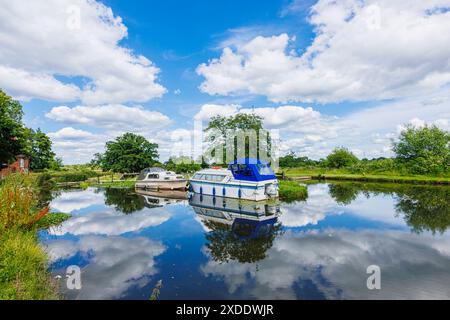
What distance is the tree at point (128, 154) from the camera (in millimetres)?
43969

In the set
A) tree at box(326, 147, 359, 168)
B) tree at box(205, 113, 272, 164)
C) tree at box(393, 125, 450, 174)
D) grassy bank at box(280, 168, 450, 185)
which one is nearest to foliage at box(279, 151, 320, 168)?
tree at box(326, 147, 359, 168)

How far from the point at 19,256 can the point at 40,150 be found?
4890 cm

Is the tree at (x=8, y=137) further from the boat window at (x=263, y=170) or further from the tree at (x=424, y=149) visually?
the tree at (x=424, y=149)

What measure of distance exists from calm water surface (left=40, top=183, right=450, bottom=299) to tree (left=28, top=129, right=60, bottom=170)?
3746cm

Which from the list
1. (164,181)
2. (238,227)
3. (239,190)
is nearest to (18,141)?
(164,181)

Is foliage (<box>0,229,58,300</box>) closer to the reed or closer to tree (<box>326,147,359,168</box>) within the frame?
the reed

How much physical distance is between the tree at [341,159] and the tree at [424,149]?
1125 centimetres

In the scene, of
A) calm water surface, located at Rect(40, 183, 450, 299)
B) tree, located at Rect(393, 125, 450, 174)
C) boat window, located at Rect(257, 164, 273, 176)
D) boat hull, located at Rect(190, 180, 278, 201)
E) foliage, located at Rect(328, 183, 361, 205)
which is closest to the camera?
calm water surface, located at Rect(40, 183, 450, 299)

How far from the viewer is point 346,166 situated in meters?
60.1

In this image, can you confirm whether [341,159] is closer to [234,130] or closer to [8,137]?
[234,130]

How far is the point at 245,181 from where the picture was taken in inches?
794

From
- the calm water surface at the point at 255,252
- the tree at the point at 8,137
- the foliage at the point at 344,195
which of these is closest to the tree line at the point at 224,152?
the foliage at the point at 344,195

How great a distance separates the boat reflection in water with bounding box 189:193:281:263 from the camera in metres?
9.46

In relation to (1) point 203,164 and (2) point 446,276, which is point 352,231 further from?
(1) point 203,164
